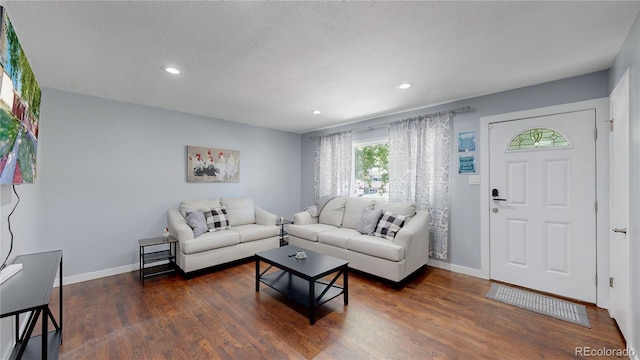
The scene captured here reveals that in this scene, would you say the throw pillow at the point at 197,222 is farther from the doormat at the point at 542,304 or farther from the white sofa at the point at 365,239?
the doormat at the point at 542,304

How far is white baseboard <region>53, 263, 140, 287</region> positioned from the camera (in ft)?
10.2

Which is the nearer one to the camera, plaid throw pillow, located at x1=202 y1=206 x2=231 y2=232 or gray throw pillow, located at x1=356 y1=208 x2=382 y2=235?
gray throw pillow, located at x1=356 y1=208 x2=382 y2=235

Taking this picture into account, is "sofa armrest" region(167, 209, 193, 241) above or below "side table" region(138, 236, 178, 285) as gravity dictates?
above

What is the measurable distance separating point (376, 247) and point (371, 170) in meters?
1.89

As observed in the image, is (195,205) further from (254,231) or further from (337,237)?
(337,237)

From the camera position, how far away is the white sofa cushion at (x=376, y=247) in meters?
3.02

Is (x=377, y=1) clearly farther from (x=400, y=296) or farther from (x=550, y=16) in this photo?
(x=400, y=296)

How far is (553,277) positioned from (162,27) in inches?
171

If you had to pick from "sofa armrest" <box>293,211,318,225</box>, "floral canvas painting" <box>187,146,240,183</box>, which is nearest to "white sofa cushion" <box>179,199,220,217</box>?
"floral canvas painting" <box>187,146,240,183</box>

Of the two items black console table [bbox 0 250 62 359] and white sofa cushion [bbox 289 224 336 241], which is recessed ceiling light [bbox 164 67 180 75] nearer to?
black console table [bbox 0 250 62 359]

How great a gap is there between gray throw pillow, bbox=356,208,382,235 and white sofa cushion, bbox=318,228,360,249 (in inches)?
4.8

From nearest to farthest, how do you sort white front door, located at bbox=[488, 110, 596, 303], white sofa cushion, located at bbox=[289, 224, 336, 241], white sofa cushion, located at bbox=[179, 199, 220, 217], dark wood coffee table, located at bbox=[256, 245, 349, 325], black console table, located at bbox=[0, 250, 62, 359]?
black console table, located at bbox=[0, 250, 62, 359] → dark wood coffee table, located at bbox=[256, 245, 349, 325] → white front door, located at bbox=[488, 110, 596, 303] → white sofa cushion, located at bbox=[179, 199, 220, 217] → white sofa cushion, located at bbox=[289, 224, 336, 241]

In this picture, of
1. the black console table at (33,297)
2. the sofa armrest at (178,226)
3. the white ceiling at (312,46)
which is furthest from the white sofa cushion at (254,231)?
the black console table at (33,297)

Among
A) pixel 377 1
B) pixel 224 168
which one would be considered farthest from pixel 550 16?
pixel 224 168
